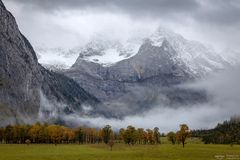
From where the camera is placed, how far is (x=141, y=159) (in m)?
95.2

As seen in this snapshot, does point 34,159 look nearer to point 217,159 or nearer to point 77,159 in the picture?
point 77,159

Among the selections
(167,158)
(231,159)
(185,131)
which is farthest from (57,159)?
(185,131)

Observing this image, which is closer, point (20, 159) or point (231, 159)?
point (20, 159)

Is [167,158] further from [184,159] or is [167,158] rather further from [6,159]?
[6,159]

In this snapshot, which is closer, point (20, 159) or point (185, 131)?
point (20, 159)

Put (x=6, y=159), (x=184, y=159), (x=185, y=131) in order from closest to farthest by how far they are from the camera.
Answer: (x=6, y=159) < (x=184, y=159) < (x=185, y=131)

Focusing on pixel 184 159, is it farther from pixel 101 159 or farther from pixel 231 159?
pixel 101 159

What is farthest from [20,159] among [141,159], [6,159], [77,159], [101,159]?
[141,159]

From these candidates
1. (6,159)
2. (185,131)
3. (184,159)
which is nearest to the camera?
(6,159)

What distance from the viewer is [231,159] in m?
97.1

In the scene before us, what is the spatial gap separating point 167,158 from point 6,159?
133 feet

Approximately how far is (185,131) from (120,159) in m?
102

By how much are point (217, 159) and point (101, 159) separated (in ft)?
97.1

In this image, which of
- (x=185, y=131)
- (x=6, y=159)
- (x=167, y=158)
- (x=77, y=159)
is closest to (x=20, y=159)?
(x=6, y=159)
